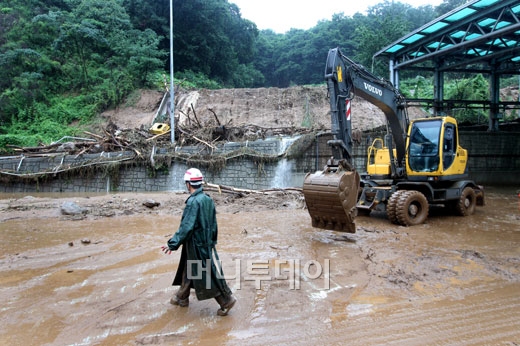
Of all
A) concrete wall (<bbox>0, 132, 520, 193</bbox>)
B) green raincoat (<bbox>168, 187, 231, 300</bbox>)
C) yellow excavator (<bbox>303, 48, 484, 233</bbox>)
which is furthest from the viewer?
concrete wall (<bbox>0, 132, 520, 193</bbox>)

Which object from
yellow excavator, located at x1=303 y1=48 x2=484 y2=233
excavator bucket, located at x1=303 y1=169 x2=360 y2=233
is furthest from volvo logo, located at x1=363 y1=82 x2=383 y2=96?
excavator bucket, located at x1=303 y1=169 x2=360 y2=233

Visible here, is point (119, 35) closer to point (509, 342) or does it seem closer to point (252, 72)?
point (252, 72)

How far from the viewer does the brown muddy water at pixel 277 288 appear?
3285 millimetres

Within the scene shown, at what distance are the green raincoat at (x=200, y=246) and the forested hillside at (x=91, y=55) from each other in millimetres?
21835

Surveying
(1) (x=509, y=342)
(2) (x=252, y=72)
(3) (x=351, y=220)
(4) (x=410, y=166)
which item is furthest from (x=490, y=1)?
(2) (x=252, y=72)

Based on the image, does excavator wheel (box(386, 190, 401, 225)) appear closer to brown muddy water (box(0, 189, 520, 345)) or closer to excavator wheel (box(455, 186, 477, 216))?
brown muddy water (box(0, 189, 520, 345))

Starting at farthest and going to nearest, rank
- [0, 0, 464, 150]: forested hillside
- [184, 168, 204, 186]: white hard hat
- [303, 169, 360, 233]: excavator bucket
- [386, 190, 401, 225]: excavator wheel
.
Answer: [0, 0, 464, 150]: forested hillside → [386, 190, 401, 225]: excavator wheel → [303, 169, 360, 233]: excavator bucket → [184, 168, 204, 186]: white hard hat

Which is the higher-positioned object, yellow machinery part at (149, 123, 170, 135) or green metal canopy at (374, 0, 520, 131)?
green metal canopy at (374, 0, 520, 131)

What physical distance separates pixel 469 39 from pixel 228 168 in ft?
40.8

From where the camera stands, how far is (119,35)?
81.5 feet

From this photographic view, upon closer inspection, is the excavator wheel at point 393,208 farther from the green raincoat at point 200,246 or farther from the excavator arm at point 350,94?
the green raincoat at point 200,246

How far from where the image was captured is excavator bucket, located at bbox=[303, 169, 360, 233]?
5.93m

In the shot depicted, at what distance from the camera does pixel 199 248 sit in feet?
11.8

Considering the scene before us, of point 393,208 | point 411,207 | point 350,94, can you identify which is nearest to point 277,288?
point 350,94
